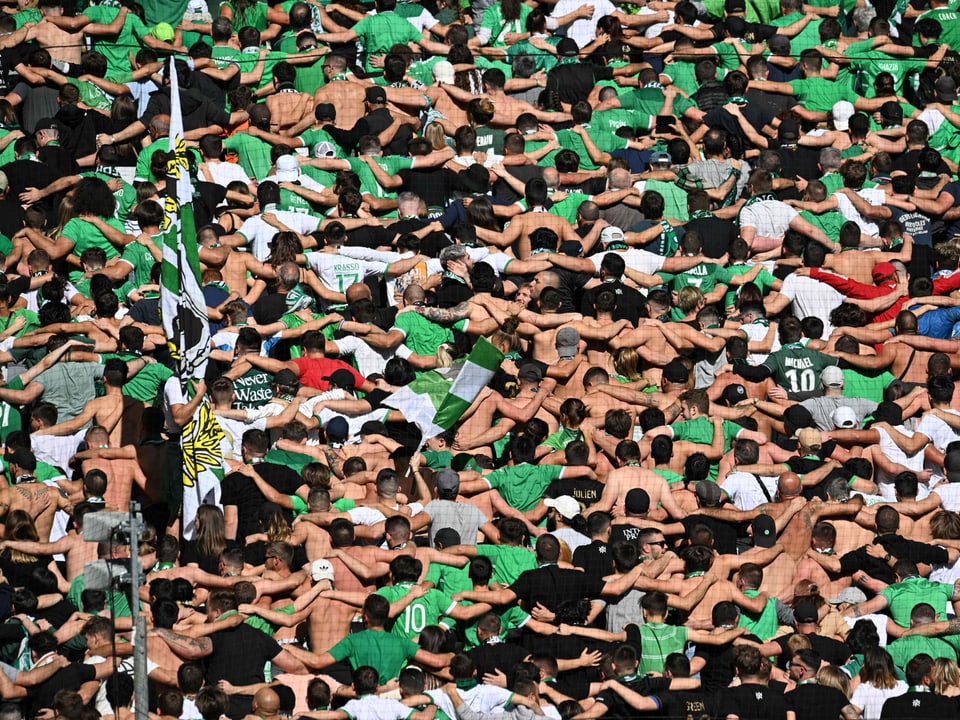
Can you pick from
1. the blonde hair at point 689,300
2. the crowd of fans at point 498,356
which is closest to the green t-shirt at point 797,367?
the crowd of fans at point 498,356

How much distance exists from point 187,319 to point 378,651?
309 cm

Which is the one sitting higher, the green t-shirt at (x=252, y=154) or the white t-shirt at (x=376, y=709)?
the green t-shirt at (x=252, y=154)

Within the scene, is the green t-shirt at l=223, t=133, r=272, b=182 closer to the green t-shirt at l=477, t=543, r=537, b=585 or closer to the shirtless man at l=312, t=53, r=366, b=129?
the shirtless man at l=312, t=53, r=366, b=129

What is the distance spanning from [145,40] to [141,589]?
7.91m

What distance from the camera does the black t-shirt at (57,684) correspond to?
15.9 metres

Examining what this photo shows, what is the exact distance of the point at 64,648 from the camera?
16.4 m

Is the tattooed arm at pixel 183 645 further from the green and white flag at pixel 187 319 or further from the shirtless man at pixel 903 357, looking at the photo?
the shirtless man at pixel 903 357

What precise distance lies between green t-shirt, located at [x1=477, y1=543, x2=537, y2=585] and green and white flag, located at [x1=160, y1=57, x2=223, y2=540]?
203 centimetres

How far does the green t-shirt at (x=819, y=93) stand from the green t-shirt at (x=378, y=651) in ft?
29.0

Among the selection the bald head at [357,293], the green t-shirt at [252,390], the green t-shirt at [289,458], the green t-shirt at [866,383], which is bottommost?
the green t-shirt at [866,383]

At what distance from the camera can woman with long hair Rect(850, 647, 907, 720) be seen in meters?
16.4

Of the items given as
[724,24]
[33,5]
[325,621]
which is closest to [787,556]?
[325,621]

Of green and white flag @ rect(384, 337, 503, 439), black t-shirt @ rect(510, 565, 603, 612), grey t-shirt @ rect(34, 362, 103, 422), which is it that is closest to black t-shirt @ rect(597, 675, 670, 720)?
black t-shirt @ rect(510, 565, 603, 612)

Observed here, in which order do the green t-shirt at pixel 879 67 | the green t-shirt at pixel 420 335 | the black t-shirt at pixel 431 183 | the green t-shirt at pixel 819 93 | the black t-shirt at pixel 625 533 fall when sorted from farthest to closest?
the green t-shirt at pixel 879 67
the green t-shirt at pixel 819 93
the black t-shirt at pixel 431 183
the green t-shirt at pixel 420 335
the black t-shirt at pixel 625 533
